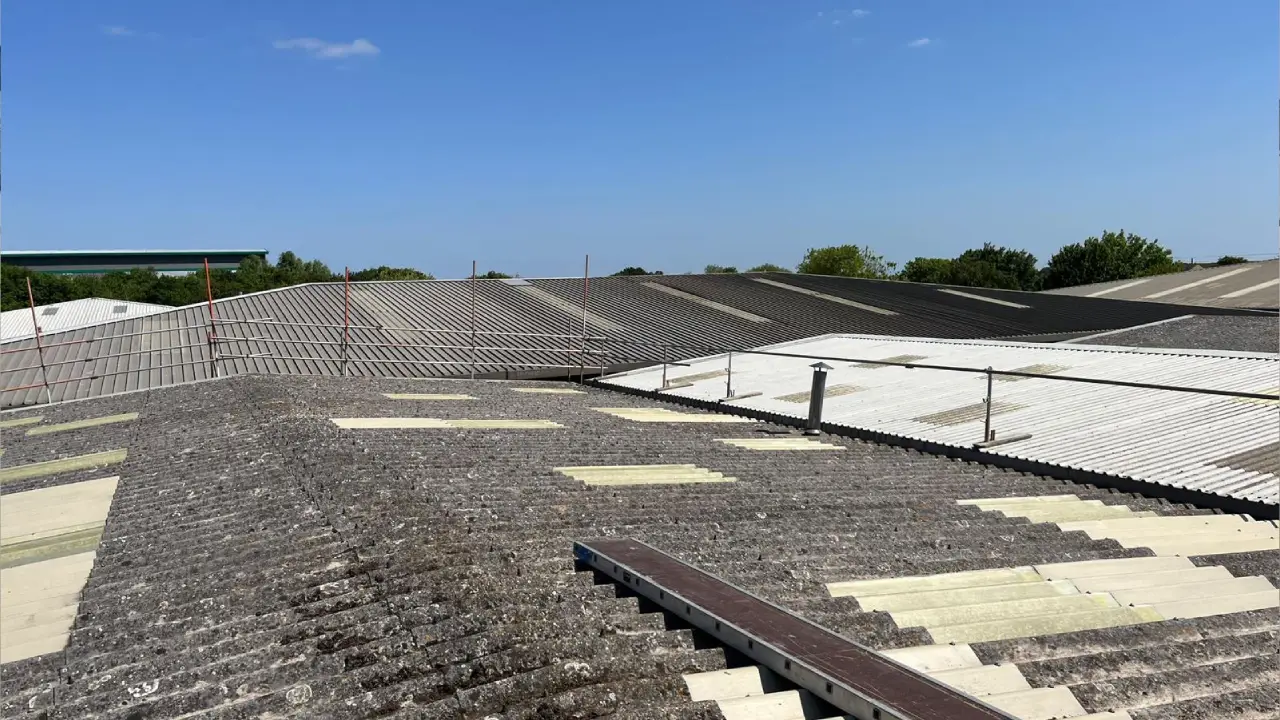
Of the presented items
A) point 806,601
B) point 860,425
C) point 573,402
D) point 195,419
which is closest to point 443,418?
point 195,419

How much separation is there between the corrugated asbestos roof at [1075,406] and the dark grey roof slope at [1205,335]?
5.43 meters

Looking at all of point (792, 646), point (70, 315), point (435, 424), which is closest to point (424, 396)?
point (435, 424)

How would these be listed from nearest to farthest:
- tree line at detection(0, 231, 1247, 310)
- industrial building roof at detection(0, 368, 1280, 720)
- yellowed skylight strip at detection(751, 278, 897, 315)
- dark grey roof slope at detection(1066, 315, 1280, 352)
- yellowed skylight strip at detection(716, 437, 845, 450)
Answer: industrial building roof at detection(0, 368, 1280, 720), yellowed skylight strip at detection(716, 437, 845, 450), dark grey roof slope at detection(1066, 315, 1280, 352), yellowed skylight strip at detection(751, 278, 897, 315), tree line at detection(0, 231, 1247, 310)

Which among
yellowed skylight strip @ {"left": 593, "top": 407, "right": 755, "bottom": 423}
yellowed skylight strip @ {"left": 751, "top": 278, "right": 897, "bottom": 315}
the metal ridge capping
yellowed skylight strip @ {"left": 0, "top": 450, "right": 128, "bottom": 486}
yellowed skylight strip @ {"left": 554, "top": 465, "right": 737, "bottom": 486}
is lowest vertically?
yellowed skylight strip @ {"left": 593, "top": 407, "right": 755, "bottom": 423}

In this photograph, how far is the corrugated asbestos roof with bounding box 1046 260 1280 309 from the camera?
41531 millimetres

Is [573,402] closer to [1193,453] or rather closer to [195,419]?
[195,419]

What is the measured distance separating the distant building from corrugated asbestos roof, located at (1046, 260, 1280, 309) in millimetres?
108999

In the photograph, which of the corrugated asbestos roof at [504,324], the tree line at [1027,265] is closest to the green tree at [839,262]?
the tree line at [1027,265]

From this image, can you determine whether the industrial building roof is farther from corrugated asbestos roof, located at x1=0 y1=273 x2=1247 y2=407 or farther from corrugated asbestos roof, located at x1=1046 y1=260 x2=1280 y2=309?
corrugated asbestos roof, located at x1=1046 y1=260 x2=1280 y2=309

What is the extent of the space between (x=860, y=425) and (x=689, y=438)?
317cm

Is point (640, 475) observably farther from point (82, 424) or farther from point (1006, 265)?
point (1006, 265)

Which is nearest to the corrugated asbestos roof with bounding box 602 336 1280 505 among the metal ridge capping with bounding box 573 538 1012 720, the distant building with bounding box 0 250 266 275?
the metal ridge capping with bounding box 573 538 1012 720

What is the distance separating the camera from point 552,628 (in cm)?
423

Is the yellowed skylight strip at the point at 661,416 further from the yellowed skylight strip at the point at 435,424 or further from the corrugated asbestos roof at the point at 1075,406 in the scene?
the yellowed skylight strip at the point at 435,424
